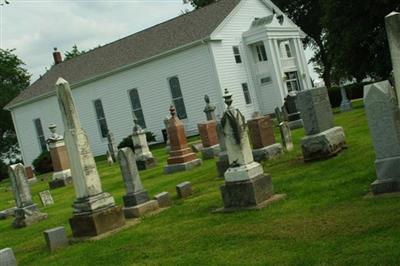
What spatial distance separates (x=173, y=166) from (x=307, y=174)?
761cm

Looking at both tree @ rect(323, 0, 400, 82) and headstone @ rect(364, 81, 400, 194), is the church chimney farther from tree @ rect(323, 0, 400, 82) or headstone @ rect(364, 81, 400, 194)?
headstone @ rect(364, 81, 400, 194)

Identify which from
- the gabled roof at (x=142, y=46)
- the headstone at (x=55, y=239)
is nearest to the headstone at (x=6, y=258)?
the headstone at (x=55, y=239)

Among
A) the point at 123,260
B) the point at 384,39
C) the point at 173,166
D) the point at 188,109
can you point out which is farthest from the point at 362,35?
the point at 123,260

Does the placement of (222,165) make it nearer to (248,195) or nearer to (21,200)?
(248,195)

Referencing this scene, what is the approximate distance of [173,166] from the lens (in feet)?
59.6

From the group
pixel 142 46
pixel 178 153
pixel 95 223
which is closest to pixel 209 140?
pixel 178 153

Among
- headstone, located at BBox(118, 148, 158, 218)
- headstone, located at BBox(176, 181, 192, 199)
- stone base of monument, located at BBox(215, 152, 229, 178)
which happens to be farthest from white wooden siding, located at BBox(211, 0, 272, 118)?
headstone, located at BBox(118, 148, 158, 218)

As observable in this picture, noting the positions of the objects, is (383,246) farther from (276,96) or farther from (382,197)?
(276,96)

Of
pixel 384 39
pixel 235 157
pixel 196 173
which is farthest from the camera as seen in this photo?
pixel 384 39

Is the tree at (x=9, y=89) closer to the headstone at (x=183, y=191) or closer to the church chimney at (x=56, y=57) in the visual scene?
the church chimney at (x=56, y=57)

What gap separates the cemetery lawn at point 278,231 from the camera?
6320 mm

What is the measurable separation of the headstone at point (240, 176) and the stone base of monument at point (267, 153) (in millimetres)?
4877

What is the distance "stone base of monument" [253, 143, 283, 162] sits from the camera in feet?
48.3

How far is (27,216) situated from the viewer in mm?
13672
